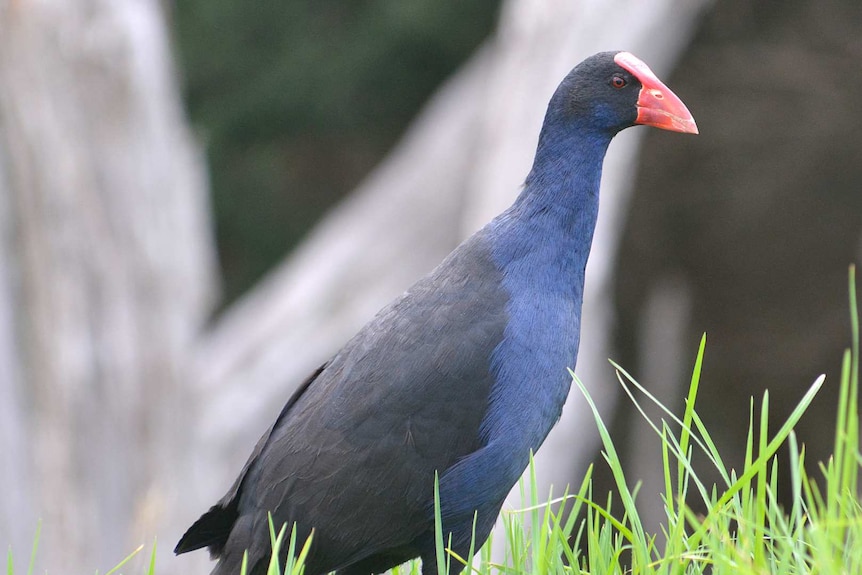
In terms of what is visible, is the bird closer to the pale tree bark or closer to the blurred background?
the blurred background

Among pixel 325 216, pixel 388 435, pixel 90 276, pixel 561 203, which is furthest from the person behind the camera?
pixel 325 216

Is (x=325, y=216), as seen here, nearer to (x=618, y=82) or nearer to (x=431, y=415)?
(x=618, y=82)

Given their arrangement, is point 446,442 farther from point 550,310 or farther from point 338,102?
point 338,102

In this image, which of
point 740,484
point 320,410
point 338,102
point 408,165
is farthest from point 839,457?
point 338,102

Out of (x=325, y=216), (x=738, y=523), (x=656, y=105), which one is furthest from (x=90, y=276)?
(x=325, y=216)

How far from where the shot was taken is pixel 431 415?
79.4 inches

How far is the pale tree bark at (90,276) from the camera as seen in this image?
15.0ft

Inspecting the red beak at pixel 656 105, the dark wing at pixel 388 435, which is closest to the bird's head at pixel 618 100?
the red beak at pixel 656 105

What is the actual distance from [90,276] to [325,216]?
3.58 m

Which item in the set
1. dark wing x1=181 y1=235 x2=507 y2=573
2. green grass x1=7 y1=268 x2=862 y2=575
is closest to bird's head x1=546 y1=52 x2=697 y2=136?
dark wing x1=181 y1=235 x2=507 y2=573

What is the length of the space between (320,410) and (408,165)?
144 inches

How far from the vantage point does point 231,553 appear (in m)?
2.10

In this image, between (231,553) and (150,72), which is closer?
(231,553)

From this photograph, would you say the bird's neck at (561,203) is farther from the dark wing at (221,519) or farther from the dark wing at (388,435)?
the dark wing at (221,519)
